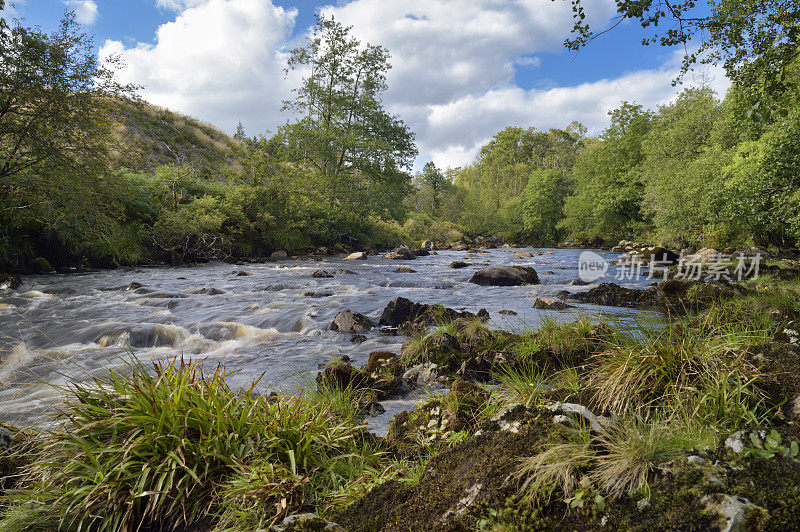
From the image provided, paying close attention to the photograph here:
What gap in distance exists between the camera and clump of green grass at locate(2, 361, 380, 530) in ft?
7.40

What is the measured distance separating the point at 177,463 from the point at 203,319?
8055mm

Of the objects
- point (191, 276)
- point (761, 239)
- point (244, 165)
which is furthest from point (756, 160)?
point (244, 165)

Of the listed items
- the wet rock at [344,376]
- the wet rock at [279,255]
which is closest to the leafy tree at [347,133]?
the wet rock at [279,255]

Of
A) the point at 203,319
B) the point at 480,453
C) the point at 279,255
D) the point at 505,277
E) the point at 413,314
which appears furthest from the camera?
the point at 279,255

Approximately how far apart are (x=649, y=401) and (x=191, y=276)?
17.1m

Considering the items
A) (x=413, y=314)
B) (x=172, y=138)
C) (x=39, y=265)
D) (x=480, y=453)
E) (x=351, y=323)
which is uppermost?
(x=172, y=138)

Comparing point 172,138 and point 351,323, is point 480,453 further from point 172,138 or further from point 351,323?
point 172,138

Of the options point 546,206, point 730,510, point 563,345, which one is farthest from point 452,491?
point 546,206

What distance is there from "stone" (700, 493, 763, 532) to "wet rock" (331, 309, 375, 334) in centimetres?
738

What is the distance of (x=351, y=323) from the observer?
345 inches

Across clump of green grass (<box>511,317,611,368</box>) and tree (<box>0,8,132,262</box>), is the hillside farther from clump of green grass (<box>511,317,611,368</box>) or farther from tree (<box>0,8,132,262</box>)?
clump of green grass (<box>511,317,611,368</box>)

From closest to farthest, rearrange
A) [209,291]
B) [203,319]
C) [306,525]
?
1. [306,525]
2. [203,319]
3. [209,291]

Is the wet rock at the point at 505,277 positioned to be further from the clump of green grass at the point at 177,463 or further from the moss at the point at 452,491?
the moss at the point at 452,491

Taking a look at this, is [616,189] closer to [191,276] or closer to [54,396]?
[191,276]
